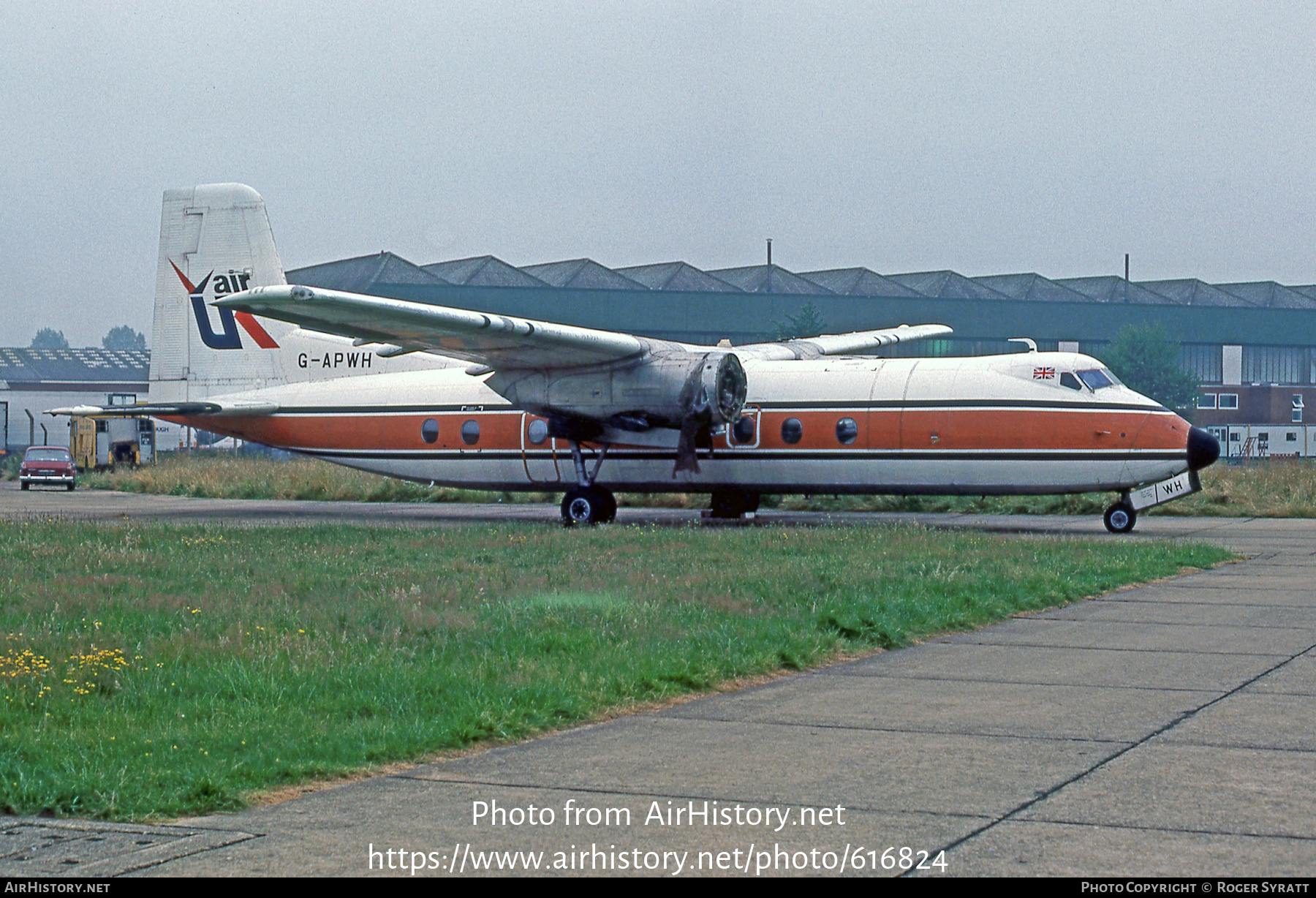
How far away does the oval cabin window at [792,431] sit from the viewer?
2453 centimetres

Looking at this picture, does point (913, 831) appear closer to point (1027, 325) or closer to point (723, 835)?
point (723, 835)

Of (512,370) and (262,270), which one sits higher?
(262,270)

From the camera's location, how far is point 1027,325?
92562 millimetres

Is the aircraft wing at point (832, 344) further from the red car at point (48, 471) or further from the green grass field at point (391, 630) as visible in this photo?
the red car at point (48, 471)

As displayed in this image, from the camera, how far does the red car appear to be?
146 ft

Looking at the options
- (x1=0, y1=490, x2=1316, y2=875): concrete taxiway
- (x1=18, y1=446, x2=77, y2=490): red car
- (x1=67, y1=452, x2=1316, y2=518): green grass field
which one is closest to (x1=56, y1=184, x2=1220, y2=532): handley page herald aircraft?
(x1=67, y1=452, x2=1316, y2=518): green grass field

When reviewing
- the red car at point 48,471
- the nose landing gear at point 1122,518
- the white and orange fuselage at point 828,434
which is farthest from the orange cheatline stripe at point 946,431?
the red car at point 48,471

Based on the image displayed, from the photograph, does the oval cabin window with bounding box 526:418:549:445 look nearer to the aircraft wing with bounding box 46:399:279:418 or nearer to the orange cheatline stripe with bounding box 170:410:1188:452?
the orange cheatline stripe with bounding box 170:410:1188:452

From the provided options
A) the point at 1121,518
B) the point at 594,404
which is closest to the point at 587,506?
the point at 594,404

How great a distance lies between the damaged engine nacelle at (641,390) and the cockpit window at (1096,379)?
18.5 ft

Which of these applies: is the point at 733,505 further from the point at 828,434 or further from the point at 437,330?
the point at 437,330

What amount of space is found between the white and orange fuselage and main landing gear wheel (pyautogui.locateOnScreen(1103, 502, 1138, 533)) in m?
0.88
